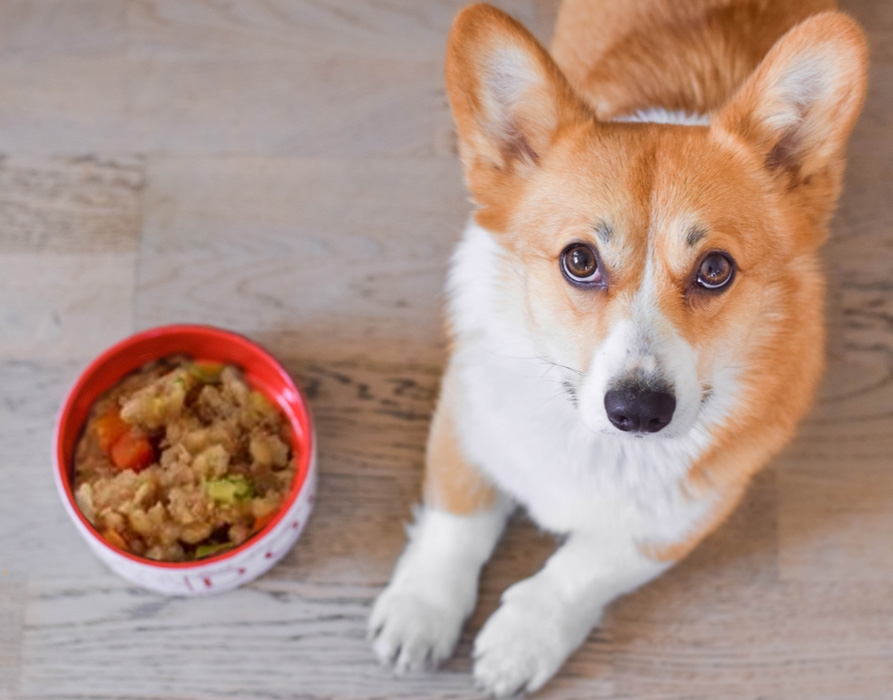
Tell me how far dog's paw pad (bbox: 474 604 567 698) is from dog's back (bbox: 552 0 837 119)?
1.08 m

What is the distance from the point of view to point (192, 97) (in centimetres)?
235

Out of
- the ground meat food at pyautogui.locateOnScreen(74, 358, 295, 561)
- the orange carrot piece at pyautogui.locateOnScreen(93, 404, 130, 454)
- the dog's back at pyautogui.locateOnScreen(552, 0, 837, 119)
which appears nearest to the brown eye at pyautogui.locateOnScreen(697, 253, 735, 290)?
the dog's back at pyautogui.locateOnScreen(552, 0, 837, 119)

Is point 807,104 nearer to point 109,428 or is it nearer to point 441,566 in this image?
point 441,566

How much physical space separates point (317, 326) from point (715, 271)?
1088mm

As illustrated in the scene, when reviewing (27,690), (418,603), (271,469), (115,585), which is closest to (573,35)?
(271,469)

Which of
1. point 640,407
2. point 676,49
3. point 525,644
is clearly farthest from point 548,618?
point 676,49

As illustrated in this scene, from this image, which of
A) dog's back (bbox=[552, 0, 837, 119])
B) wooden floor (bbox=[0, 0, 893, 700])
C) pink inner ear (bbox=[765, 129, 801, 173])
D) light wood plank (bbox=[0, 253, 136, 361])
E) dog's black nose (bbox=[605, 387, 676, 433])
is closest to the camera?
dog's black nose (bbox=[605, 387, 676, 433])

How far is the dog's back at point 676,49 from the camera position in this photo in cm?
177

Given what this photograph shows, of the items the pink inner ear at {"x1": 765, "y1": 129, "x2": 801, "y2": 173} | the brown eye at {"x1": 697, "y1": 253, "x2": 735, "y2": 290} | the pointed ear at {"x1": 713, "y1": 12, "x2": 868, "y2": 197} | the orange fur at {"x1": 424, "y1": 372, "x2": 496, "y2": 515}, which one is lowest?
the orange fur at {"x1": 424, "y1": 372, "x2": 496, "y2": 515}

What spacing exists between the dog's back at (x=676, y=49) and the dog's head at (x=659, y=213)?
0.30m

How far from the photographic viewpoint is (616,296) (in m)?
1.40

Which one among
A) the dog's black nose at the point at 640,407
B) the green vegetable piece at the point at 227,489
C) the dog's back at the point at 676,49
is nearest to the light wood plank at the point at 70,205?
the green vegetable piece at the point at 227,489

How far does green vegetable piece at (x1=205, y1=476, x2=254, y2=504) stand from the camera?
1.83m

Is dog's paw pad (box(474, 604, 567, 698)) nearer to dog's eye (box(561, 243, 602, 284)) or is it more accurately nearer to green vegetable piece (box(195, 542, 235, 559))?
green vegetable piece (box(195, 542, 235, 559))
